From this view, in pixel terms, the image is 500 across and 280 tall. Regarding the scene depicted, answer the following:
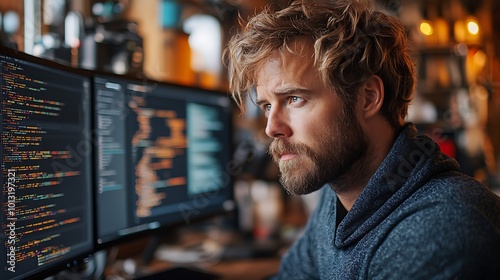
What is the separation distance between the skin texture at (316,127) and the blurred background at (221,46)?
0.19m

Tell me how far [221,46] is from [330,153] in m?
1.84

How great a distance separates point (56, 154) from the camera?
97 centimetres

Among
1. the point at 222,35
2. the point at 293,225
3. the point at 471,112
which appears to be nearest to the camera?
the point at 293,225

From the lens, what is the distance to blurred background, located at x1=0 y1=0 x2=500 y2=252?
141 centimetres

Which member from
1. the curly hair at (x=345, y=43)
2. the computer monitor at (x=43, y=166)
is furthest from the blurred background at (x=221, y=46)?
the computer monitor at (x=43, y=166)

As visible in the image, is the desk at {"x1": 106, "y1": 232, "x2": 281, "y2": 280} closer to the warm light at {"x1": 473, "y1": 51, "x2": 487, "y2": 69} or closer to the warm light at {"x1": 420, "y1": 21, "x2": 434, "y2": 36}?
the warm light at {"x1": 420, "y1": 21, "x2": 434, "y2": 36}

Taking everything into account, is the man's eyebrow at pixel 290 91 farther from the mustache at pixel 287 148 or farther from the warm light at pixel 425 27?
the warm light at pixel 425 27

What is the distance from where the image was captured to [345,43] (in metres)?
0.98

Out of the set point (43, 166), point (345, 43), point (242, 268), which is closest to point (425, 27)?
point (242, 268)

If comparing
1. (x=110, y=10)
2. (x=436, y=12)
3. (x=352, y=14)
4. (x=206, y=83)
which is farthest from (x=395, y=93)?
(x=436, y=12)

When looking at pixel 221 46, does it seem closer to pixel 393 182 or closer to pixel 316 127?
pixel 316 127

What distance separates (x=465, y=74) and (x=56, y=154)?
3.10 metres

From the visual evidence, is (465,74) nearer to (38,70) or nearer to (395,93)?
(395,93)

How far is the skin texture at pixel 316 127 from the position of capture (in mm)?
978
